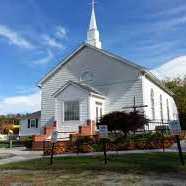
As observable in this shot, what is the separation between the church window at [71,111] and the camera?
31359mm

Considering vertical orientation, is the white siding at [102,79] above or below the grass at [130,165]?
above

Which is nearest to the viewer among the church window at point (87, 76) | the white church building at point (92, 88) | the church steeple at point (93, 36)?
the white church building at point (92, 88)

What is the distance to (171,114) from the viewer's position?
4381cm

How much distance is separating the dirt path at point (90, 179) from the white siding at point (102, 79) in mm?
19843

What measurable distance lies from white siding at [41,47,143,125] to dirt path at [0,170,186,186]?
19.8 metres

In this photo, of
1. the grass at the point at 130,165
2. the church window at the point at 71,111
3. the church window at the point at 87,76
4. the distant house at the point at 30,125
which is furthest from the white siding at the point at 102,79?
the grass at the point at 130,165

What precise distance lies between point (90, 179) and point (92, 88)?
2171cm

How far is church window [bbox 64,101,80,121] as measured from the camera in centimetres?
3136

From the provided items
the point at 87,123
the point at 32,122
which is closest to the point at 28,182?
the point at 87,123

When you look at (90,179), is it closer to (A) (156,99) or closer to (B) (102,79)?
(B) (102,79)

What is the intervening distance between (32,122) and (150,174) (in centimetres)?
3405

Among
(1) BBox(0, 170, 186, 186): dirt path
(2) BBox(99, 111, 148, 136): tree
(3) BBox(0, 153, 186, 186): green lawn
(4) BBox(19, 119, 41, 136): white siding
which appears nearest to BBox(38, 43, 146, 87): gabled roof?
(2) BBox(99, 111, 148, 136): tree

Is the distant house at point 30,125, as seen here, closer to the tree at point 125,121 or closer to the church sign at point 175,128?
the tree at point 125,121

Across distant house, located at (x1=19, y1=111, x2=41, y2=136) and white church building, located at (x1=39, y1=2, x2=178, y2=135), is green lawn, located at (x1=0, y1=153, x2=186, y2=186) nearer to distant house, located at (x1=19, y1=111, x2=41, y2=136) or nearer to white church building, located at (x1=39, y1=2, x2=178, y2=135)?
white church building, located at (x1=39, y1=2, x2=178, y2=135)
